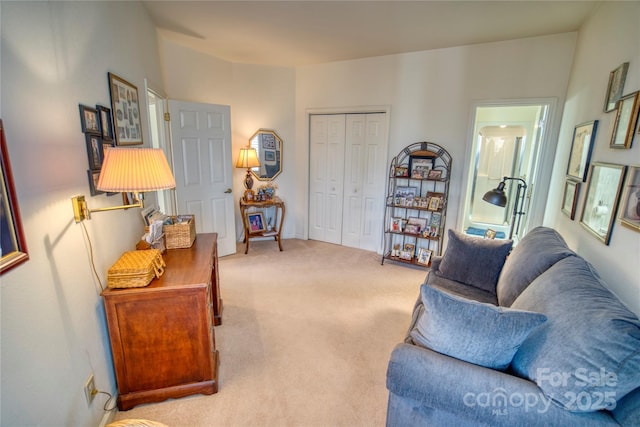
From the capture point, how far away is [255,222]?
417 cm

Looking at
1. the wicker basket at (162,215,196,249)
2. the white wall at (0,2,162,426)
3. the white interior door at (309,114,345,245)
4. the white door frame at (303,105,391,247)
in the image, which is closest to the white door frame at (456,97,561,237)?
the white door frame at (303,105,391,247)

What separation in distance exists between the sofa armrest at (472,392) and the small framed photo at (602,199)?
1094mm

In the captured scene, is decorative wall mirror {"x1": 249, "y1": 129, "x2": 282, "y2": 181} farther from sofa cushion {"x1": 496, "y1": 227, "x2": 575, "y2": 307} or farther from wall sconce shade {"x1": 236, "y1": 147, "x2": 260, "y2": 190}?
sofa cushion {"x1": 496, "y1": 227, "x2": 575, "y2": 307}

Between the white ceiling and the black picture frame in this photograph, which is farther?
the white ceiling

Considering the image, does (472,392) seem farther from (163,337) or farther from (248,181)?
(248,181)

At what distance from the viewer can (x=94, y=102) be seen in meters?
1.58

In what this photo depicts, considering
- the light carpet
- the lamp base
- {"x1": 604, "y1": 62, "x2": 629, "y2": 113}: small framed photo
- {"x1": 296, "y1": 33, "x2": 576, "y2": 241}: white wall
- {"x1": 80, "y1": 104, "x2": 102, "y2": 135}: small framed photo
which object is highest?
{"x1": 296, "y1": 33, "x2": 576, "y2": 241}: white wall

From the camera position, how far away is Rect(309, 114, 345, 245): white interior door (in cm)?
412

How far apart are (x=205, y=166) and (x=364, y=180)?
2.04 meters

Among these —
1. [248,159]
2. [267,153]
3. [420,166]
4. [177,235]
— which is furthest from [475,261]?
[267,153]

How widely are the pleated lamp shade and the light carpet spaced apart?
1.24 m

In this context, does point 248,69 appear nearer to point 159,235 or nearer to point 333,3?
point 333,3

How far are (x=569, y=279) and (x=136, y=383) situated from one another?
7.37ft

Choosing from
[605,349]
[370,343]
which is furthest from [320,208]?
[605,349]
